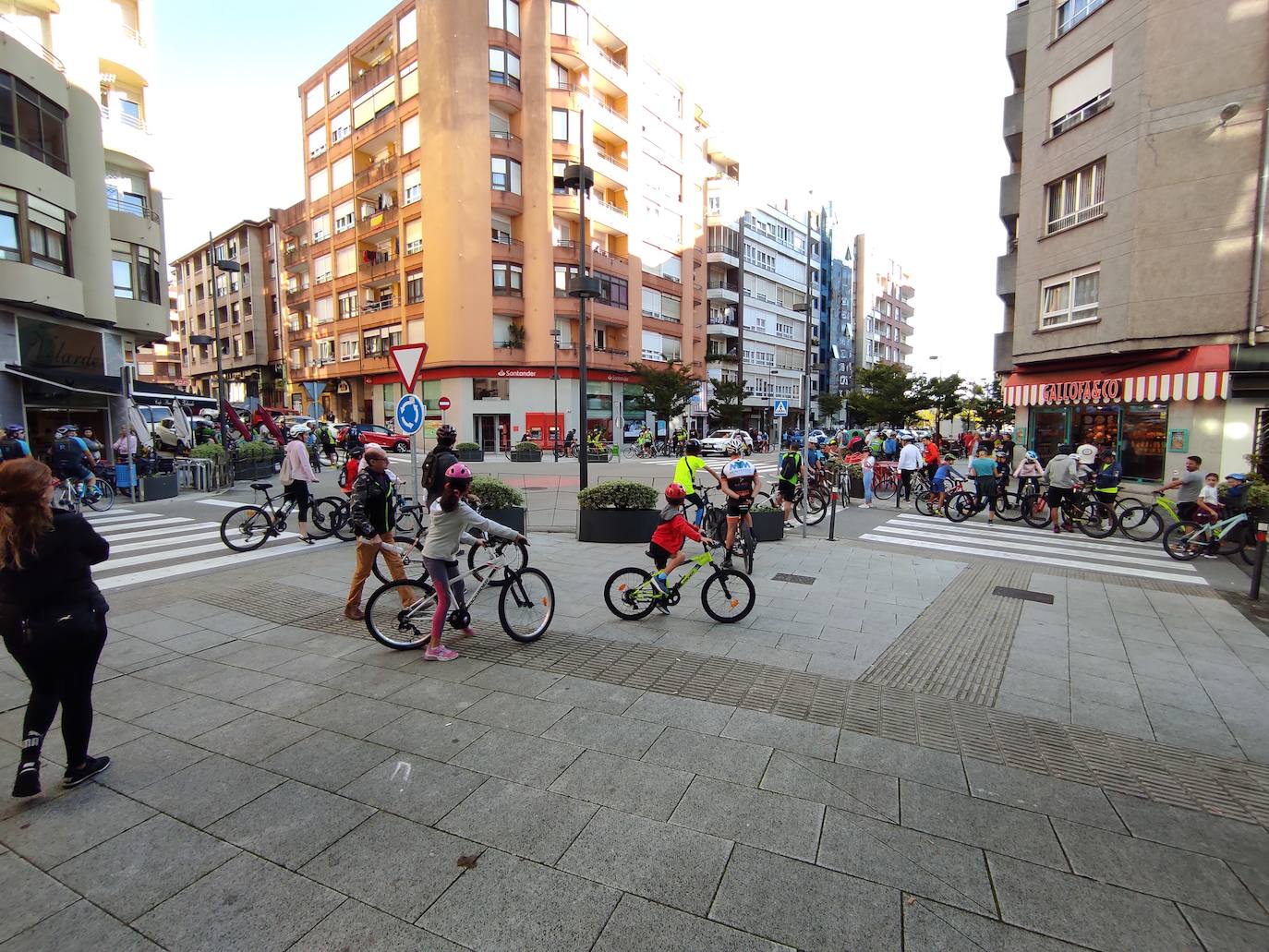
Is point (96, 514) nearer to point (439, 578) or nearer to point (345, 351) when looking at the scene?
point (439, 578)

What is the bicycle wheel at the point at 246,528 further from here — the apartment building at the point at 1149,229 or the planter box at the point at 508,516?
the apartment building at the point at 1149,229

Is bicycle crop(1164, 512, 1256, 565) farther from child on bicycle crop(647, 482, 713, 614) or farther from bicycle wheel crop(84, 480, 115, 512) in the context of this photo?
bicycle wheel crop(84, 480, 115, 512)

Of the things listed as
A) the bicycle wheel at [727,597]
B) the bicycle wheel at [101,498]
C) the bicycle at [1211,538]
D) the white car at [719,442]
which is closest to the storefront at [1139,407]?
the bicycle at [1211,538]

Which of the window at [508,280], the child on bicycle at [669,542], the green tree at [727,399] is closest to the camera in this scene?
the child on bicycle at [669,542]

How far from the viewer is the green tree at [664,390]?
40750mm

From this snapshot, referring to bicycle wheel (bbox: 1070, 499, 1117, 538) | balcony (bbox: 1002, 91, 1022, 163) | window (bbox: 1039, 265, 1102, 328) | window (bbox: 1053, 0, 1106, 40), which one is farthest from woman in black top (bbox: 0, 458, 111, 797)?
balcony (bbox: 1002, 91, 1022, 163)

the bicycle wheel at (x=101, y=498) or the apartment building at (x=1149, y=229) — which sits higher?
the apartment building at (x=1149, y=229)

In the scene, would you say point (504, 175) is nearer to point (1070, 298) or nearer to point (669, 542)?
point (1070, 298)

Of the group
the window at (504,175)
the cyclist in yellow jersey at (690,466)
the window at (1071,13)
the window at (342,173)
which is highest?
the window at (342,173)

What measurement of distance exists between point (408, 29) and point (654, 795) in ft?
155

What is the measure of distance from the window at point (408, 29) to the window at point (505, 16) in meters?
4.83

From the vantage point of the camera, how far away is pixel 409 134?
38938 millimetres

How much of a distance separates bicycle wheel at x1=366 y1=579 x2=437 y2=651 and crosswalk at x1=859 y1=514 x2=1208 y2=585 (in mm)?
8777

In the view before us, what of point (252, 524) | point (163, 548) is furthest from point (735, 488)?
point (163, 548)
